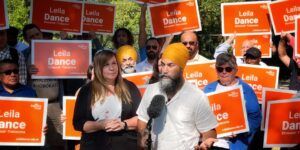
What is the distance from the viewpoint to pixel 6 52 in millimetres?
9195

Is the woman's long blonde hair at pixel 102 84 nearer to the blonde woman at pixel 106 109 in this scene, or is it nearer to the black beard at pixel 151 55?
the blonde woman at pixel 106 109

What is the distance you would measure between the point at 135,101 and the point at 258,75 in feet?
10.3

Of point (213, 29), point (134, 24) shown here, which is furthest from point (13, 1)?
point (213, 29)

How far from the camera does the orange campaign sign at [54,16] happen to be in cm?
1096

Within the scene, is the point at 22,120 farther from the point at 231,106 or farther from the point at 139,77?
the point at 231,106

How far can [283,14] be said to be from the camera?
10.7 m

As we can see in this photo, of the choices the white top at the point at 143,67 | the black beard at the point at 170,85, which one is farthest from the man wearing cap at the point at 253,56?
the black beard at the point at 170,85

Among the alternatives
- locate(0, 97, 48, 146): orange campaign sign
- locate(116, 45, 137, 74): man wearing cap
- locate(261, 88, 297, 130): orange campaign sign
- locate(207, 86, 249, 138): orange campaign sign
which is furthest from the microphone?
locate(116, 45, 137, 74): man wearing cap

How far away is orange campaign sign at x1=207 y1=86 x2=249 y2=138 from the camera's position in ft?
25.7

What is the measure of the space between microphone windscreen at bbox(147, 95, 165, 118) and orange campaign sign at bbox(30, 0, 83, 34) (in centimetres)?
555

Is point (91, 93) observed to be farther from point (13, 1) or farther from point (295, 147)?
point (13, 1)

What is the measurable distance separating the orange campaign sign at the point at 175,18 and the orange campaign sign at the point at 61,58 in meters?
1.87

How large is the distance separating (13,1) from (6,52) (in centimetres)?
2524

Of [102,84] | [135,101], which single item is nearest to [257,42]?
[135,101]
